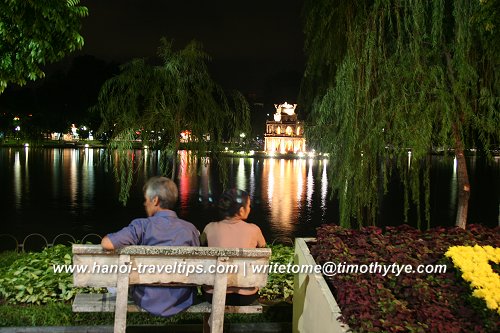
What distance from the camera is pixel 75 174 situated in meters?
37.1

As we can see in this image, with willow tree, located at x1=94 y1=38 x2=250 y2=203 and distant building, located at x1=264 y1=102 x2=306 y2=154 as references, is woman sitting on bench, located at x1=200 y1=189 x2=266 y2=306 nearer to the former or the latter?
willow tree, located at x1=94 y1=38 x2=250 y2=203

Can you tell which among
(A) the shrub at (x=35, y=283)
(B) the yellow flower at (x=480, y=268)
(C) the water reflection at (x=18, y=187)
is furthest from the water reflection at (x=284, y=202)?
(B) the yellow flower at (x=480, y=268)

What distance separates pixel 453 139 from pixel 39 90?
2836 inches

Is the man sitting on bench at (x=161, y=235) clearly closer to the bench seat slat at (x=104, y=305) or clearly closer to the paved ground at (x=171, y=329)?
the bench seat slat at (x=104, y=305)

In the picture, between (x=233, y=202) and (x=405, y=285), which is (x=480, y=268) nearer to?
(x=405, y=285)

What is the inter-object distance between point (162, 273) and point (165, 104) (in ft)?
18.7

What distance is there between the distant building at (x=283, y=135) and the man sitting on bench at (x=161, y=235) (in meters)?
111

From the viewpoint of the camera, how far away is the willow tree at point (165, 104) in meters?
9.48

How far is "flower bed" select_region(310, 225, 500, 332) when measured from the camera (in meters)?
3.98

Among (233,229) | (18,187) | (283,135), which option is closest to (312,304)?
(233,229)

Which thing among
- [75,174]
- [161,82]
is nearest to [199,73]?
[161,82]

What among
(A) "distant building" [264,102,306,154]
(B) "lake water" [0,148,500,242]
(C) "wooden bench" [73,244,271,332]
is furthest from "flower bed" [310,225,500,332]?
(A) "distant building" [264,102,306,154]

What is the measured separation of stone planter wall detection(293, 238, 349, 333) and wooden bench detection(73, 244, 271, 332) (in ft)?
1.73

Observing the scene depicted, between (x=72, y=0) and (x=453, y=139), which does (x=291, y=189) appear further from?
(x=72, y=0)
